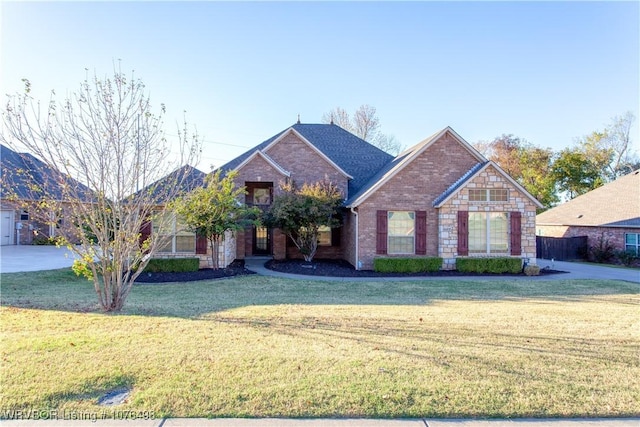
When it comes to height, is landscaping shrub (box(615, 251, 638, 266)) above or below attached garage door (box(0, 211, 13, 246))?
below

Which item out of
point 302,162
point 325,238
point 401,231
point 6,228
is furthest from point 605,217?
point 6,228

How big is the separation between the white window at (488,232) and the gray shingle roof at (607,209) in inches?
380

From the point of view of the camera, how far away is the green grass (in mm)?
3434

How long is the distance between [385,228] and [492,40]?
320 inches

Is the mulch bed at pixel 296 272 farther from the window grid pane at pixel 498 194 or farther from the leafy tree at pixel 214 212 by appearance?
the window grid pane at pixel 498 194

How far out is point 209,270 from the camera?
15086mm

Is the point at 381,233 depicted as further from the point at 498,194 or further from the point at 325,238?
the point at 498,194

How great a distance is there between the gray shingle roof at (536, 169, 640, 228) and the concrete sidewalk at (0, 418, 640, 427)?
21983 millimetres

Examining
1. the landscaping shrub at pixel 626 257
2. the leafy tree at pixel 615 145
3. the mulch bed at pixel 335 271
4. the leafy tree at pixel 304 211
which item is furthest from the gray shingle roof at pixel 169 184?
the leafy tree at pixel 615 145

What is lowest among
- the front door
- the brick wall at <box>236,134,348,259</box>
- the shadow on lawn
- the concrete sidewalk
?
the shadow on lawn

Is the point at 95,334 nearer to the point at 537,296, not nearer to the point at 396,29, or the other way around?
the point at 537,296

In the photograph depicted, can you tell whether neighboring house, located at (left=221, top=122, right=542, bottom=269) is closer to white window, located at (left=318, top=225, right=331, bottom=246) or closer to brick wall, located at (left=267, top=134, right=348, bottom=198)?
white window, located at (left=318, top=225, right=331, bottom=246)

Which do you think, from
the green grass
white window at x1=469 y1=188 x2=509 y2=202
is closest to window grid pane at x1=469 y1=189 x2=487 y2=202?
white window at x1=469 y1=188 x2=509 y2=202

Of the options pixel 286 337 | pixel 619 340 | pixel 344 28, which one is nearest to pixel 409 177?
pixel 344 28
